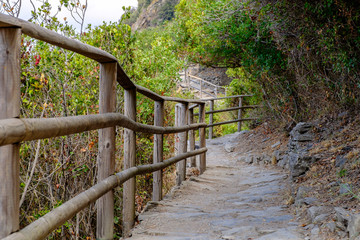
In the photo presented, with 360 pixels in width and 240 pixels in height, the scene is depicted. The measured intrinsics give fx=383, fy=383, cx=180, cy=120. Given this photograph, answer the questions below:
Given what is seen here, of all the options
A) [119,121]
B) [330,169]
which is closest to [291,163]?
[330,169]

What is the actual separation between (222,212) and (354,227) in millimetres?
1713

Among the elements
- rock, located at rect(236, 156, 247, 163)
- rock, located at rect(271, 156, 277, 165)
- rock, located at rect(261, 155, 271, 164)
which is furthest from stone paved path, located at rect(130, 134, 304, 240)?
rock, located at rect(236, 156, 247, 163)

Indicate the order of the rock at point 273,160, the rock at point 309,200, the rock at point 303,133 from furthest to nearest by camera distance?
the rock at point 273,160 < the rock at point 303,133 < the rock at point 309,200

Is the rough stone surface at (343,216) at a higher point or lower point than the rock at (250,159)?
higher

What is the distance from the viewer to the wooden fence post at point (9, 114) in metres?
1.42

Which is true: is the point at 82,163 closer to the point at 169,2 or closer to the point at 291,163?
the point at 291,163

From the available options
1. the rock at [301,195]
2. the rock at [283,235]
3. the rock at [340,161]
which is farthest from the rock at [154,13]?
the rock at [283,235]

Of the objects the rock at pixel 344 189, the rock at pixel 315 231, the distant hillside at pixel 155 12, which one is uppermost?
the distant hillside at pixel 155 12

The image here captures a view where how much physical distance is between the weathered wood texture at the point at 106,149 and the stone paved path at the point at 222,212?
0.43 metres

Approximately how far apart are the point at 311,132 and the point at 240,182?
55.0 inches

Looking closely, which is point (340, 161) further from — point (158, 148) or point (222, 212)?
point (158, 148)

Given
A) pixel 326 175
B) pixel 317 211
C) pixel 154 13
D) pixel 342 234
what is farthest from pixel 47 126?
pixel 154 13

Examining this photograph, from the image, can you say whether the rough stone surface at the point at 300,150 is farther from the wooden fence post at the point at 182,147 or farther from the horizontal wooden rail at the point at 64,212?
the horizontal wooden rail at the point at 64,212

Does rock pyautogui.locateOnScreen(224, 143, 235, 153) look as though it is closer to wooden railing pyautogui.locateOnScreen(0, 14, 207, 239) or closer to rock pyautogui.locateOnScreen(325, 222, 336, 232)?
wooden railing pyautogui.locateOnScreen(0, 14, 207, 239)
